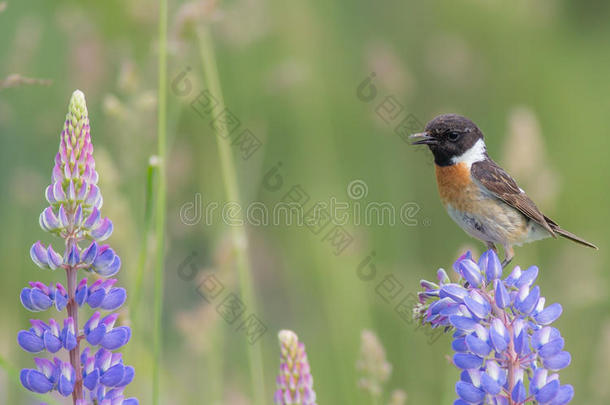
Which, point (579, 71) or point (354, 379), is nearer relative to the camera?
point (354, 379)

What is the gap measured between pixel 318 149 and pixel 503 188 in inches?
77.0

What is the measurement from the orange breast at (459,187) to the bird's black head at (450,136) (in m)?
A: 0.05

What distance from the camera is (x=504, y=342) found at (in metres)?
1.86

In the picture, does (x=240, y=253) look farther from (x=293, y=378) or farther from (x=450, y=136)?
(x=293, y=378)

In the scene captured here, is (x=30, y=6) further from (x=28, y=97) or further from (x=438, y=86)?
(x=438, y=86)

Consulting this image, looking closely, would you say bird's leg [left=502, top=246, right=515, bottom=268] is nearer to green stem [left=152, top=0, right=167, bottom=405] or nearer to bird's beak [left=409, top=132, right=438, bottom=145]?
bird's beak [left=409, top=132, right=438, bottom=145]

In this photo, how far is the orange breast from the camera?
3.96 meters

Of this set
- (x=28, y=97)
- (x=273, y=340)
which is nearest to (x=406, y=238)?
(x=273, y=340)

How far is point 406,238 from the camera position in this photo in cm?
572

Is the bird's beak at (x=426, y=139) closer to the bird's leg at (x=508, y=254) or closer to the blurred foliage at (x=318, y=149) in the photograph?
the blurred foliage at (x=318, y=149)

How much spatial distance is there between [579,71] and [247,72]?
110 inches

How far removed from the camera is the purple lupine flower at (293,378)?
1.91 metres

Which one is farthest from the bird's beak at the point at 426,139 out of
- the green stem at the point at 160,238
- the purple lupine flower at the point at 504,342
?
the purple lupine flower at the point at 504,342

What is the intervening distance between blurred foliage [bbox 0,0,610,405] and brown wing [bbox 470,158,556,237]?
4.4 inches
